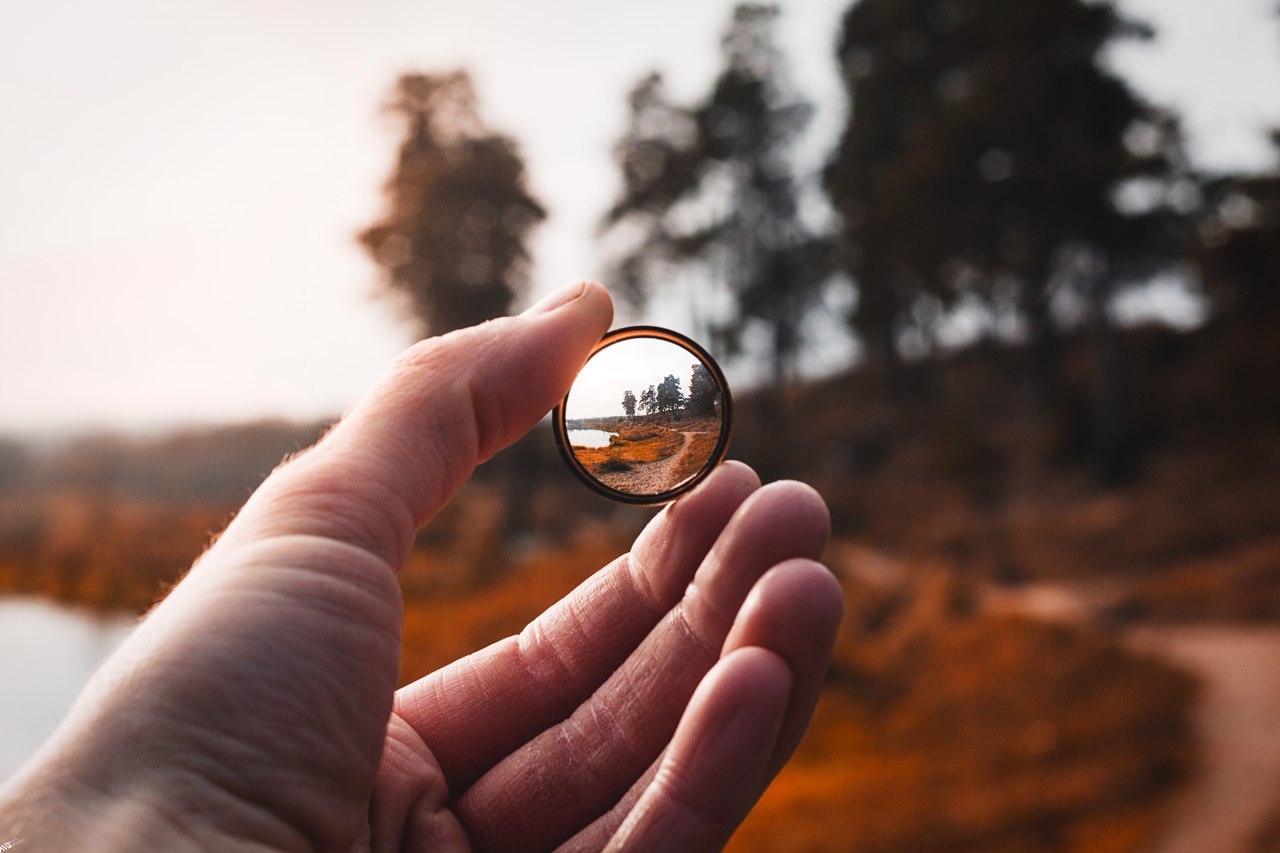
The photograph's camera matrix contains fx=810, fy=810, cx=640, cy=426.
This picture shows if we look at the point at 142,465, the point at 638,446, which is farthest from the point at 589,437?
the point at 142,465

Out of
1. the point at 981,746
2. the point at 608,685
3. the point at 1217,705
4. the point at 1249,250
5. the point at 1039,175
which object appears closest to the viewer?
the point at 608,685

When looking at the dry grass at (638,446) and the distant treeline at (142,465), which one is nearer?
the dry grass at (638,446)

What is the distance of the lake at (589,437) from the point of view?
224 cm

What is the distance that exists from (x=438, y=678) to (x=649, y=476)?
36.4 inches

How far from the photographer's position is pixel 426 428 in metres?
2.05

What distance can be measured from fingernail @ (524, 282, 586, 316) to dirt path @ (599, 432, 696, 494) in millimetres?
486

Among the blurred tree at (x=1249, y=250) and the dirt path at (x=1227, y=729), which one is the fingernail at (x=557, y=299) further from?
the blurred tree at (x=1249, y=250)

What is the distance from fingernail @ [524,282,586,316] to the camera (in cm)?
219

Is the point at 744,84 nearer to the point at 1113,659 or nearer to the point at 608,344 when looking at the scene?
the point at 1113,659

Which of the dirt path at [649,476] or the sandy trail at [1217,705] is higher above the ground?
the dirt path at [649,476]

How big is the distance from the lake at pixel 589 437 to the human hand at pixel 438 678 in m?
0.13

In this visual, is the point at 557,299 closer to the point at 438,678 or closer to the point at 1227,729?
the point at 438,678

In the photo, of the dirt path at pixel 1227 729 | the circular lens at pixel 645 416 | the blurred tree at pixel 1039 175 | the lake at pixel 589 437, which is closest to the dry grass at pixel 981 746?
the dirt path at pixel 1227 729

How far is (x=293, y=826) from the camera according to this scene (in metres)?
1.78
